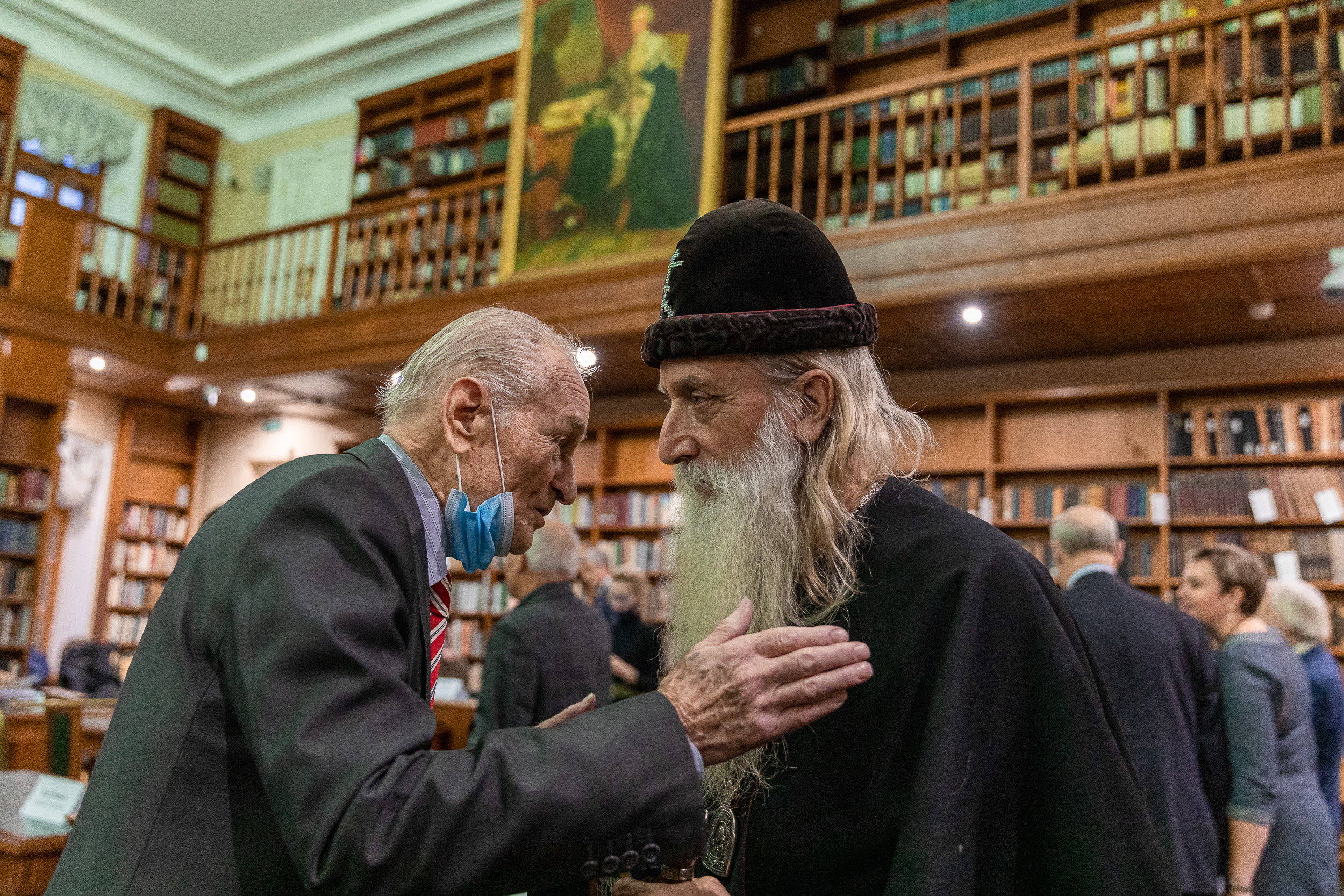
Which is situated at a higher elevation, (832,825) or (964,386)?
(964,386)

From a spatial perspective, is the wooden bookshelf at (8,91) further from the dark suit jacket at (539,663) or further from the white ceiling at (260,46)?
the dark suit jacket at (539,663)

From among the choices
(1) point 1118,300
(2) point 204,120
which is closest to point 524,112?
(1) point 1118,300

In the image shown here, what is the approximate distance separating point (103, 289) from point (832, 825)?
12.1m

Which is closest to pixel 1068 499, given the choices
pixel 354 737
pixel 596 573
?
pixel 596 573

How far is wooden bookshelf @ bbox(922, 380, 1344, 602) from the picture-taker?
615 cm

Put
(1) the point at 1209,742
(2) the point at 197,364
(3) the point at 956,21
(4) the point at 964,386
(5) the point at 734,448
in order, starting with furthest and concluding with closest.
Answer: (2) the point at 197,364
(3) the point at 956,21
(4) the point at 964,386
(1) the point at 1209,742
(5) the point at 734,448

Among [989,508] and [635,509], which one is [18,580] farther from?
[989,508]

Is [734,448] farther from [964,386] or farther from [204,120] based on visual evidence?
[204,120]

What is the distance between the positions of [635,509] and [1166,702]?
5710 mm

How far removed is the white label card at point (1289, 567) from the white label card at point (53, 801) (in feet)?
19.9

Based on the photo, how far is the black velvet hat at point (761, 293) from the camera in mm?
1404

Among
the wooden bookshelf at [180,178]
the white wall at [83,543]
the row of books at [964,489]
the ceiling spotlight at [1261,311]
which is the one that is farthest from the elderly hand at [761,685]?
the wooden bookshelf at [180,178]

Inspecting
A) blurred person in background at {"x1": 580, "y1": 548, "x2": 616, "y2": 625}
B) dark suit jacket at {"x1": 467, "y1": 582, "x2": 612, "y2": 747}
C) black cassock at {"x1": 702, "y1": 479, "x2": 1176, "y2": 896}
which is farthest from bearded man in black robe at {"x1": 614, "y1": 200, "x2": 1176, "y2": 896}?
blurred person in background at {"x1": 580, "y1": 548, "x2": 616, "y2": 625}

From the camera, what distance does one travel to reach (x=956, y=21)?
807 cm
